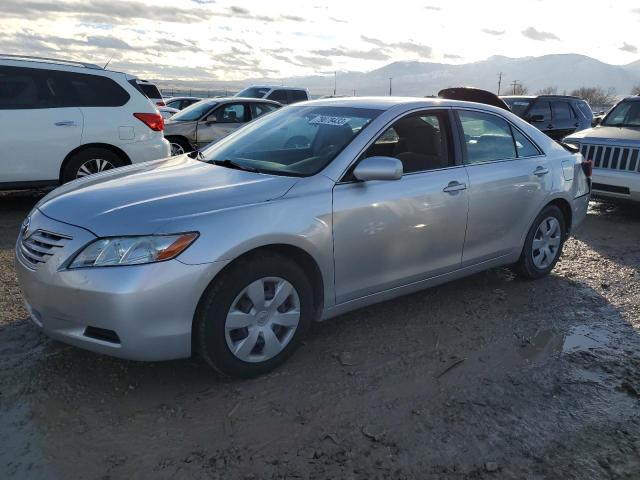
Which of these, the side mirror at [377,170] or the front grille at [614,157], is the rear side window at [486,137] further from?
the front grille at [614,157]

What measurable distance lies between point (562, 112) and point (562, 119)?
0.18 m

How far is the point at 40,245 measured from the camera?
10.1ft

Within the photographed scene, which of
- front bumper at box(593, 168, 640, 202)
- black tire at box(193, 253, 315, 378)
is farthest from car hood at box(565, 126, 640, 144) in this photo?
black tire at box(193, 253, 315, 378)

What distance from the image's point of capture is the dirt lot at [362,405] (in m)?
2.57

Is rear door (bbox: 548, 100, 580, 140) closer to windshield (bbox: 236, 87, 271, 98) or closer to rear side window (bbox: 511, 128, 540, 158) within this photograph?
windshield (bbox: 236, 87, 271, 98)

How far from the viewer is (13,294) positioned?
432 centimetres

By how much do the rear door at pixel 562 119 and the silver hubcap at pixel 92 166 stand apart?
33.5 feet

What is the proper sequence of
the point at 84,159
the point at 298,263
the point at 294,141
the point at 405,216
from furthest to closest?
1. the point at 84,159
2. the point at 294,141
3. the point at 405,216
4. the point at 298,263

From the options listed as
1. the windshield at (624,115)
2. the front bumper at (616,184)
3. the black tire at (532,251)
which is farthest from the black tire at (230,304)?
the windshield at (624,115)

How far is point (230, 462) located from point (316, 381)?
843 millimetres

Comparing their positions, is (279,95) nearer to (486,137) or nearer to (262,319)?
(486,137)

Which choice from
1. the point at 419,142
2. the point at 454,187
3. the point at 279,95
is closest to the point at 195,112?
the point at 279,95

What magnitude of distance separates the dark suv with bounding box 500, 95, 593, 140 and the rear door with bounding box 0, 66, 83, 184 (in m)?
9.90

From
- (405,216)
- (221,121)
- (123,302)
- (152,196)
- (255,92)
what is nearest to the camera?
(123,302)
